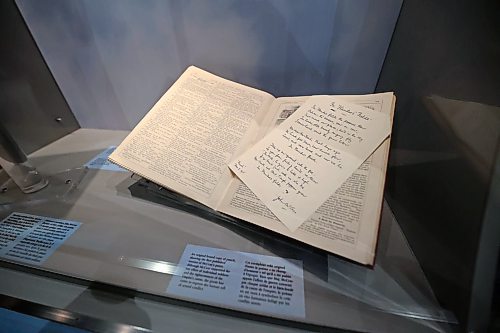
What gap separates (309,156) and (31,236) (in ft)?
1.87

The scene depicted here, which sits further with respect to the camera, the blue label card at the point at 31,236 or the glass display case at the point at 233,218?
the blue label card at the point at 31,236

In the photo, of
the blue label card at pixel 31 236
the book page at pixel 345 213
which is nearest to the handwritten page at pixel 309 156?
the book page at pixel 345 213

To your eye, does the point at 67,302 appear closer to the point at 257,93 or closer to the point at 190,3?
the point at 257,93

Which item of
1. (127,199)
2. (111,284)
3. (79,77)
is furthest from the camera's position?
(79,77)

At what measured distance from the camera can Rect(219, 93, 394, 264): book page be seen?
347 millimetres

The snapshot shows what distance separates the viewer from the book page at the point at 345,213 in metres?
0.35

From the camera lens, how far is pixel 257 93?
1.98 ft

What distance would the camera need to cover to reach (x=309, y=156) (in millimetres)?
453

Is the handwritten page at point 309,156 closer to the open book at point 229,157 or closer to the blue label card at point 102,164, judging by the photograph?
the open book at point 229,157

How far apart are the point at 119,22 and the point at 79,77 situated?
25cm

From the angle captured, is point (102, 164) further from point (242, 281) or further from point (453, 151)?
point (453, 151)

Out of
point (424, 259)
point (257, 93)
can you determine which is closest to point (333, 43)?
point (257, 93)

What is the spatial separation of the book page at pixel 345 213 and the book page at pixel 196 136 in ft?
0.17

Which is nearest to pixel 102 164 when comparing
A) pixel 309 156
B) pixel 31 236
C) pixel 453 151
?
pixel 31 236
